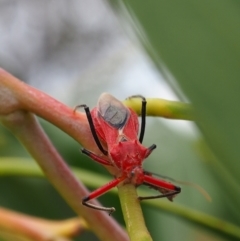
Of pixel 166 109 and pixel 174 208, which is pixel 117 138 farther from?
pixel 174 208

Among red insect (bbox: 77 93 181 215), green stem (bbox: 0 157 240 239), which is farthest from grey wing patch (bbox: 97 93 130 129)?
green stem (bbox: 0 157 240 239)

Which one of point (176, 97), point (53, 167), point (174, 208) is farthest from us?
point (174, 208)

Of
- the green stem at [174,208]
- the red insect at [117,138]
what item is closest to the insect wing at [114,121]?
the red insect at [117,138]

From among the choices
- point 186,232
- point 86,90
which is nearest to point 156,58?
point 186,232

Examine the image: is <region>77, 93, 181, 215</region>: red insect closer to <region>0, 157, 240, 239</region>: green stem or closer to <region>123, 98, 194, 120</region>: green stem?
<region>123, 98, 194, 120</region>: green stem

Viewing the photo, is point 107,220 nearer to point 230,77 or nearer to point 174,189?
point 174,189

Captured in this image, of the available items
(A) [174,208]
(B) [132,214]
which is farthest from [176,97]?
(A) [174,208]
